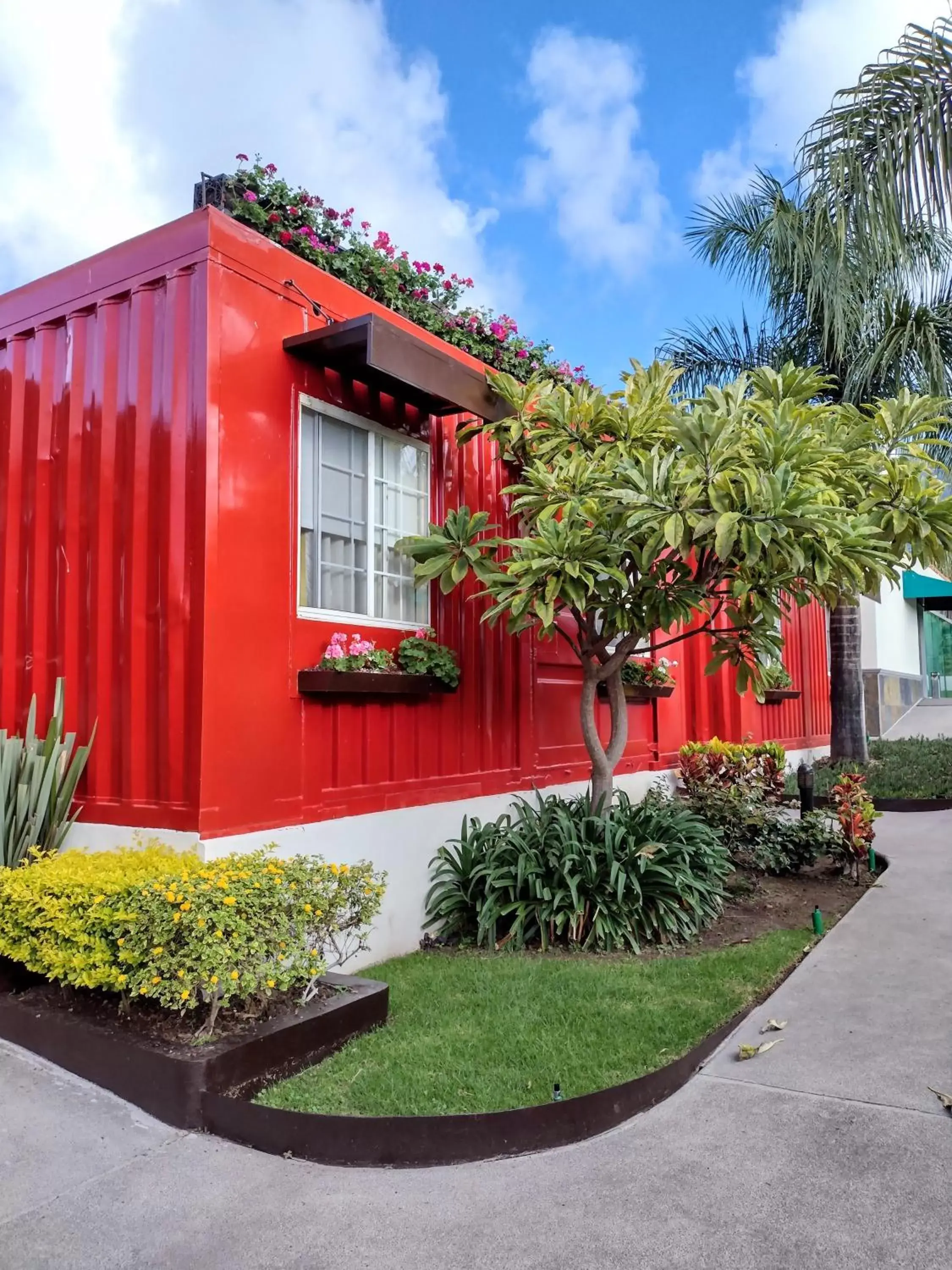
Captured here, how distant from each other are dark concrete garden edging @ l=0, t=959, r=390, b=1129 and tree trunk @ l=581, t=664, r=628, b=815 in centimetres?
271

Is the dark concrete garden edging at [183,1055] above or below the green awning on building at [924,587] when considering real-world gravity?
below

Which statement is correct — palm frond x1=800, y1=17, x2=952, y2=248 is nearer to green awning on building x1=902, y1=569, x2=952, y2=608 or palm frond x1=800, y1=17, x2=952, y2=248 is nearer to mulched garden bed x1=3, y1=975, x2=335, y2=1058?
mulched garden bed x1=3, y1=975, x2=335, y2=1058

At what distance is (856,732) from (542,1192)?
1069cm

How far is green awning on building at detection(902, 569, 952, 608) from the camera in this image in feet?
64.6

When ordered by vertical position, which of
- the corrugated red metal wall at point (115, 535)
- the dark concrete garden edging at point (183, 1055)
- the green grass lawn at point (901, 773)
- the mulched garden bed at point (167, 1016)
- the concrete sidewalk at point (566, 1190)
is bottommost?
the concrete sidewalk at point (566, 1190)

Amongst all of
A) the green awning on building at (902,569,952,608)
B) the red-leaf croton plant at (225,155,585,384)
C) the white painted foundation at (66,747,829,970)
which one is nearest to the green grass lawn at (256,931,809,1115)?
the white painted foundation at (66,747,829,970)

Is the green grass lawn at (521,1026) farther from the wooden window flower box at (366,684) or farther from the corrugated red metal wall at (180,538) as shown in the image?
the wooden window flower box at (366,684)

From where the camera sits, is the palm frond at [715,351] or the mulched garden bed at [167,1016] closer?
the mulched garden bed at [167,1016]

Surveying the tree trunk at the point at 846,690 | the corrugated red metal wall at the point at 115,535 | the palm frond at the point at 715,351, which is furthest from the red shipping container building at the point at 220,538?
the tree trunk at the point at 846,690

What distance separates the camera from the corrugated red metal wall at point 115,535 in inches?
193

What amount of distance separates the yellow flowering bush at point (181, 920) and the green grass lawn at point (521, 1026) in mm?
497

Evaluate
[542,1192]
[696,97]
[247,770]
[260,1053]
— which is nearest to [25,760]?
[247,770]

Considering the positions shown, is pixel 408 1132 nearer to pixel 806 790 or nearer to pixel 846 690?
pixel 806 790

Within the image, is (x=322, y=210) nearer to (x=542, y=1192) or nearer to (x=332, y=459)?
(x=332, y=459)
